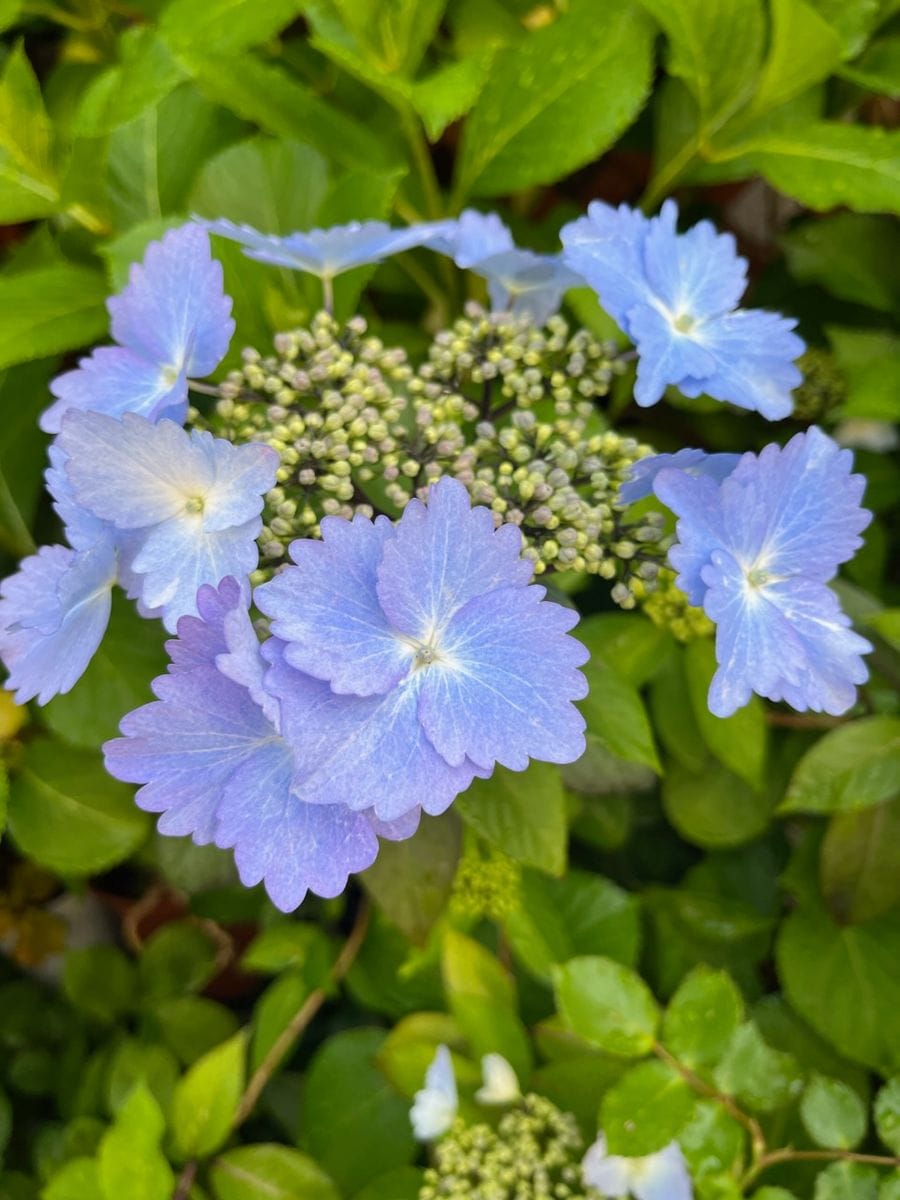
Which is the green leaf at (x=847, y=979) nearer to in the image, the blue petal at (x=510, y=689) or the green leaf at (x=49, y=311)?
the blue petal at (x=510, y=689)

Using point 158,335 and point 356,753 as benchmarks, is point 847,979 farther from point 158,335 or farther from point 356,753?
point 158,335

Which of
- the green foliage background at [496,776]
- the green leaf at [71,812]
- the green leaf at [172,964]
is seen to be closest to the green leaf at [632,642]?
the green foliage background at [496,776]

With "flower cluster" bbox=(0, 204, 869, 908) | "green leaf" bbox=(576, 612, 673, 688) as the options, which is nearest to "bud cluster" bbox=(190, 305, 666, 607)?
"flower cluster" bbox=(0, 204, 869, 908)

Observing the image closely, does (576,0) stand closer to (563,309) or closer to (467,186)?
(467,186)

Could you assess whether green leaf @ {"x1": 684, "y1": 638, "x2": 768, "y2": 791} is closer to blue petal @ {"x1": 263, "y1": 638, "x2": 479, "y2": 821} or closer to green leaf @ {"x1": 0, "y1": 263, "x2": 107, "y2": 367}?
blue petal @ {"x1": 263, "y1": 638, "x2": 479, "y2": 821}

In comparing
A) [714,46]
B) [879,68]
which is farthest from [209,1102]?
[879,68]

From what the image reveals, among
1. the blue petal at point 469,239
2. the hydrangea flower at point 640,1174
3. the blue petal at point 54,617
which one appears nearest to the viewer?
the blue petal at point 54,617

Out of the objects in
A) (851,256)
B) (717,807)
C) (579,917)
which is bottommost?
(579,917)

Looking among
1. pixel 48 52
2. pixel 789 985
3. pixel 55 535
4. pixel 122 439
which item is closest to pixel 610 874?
pixel 789 985
